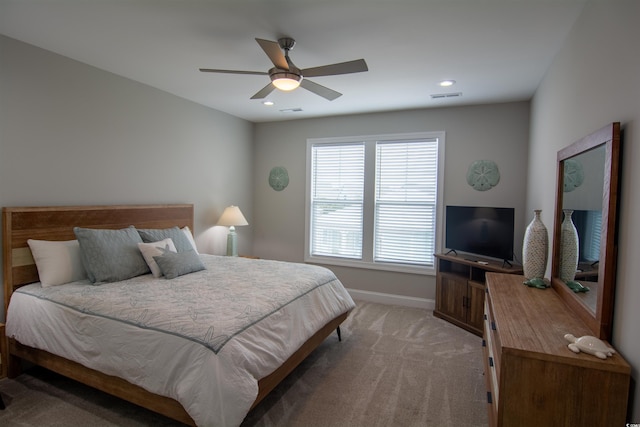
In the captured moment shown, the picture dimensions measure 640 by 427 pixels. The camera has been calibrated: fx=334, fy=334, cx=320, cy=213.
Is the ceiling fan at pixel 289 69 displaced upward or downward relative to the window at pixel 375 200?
upward

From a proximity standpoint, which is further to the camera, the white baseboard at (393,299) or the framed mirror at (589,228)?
the white baseboard at (393,299)

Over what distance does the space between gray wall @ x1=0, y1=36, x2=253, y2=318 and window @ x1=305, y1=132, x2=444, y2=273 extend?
140 cm

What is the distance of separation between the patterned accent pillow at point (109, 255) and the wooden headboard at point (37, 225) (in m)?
0.16

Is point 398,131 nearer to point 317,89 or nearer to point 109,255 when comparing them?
point 317,89

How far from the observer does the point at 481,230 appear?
386cm

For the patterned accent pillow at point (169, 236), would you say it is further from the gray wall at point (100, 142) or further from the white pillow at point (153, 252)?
the gray wall at point (100, 142)

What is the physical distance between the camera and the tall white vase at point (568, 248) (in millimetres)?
1949

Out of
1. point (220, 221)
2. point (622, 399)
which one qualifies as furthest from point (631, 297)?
point (220, 221)

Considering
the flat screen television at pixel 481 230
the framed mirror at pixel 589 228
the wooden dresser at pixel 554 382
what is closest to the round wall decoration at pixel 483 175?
the flat screen television at pixel 481 230

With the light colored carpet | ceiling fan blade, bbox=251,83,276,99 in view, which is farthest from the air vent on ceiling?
the light colored carpet

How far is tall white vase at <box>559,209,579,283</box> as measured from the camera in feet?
6.40

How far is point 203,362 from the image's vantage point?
1757mm

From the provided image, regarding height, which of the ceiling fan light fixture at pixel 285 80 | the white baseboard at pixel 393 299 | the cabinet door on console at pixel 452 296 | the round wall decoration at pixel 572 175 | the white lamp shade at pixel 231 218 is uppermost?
the ceiling fan light fixture at pixel 285 80

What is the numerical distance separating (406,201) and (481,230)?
1.06m
